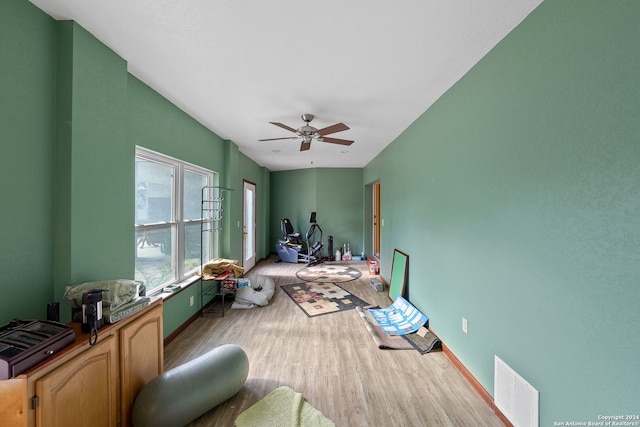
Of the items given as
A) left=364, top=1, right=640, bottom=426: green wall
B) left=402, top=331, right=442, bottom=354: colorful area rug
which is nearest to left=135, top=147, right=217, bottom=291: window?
left=402, top=331, right=442, bottom=354: colorful area rug

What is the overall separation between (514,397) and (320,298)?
2918 mm

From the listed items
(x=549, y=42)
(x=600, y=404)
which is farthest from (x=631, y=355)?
(x=549, y=42)

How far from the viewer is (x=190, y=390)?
1.68m

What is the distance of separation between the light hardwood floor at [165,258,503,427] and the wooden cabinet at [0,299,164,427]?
1.93ft

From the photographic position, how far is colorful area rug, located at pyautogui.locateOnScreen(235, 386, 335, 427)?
1.72 metres

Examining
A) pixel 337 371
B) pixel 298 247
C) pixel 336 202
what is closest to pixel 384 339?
pixel 337 371

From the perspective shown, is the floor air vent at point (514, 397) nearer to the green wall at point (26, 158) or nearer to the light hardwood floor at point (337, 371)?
the light hardwood floor at point (337, 371)

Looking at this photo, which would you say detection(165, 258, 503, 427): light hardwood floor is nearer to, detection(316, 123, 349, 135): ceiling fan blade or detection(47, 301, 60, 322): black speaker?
detection(47, 301, 60, 322): black speaker

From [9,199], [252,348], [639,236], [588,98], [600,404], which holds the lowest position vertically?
[252,348]

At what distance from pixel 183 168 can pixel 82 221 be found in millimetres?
1674

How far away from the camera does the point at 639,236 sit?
1.01m

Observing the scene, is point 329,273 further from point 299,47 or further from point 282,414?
point 299,47

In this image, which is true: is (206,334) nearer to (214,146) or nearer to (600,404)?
(214,146)

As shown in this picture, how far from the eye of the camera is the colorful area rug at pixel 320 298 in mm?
3753
